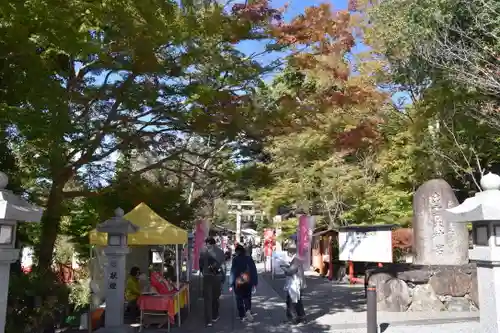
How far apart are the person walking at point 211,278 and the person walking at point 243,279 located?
1.18ft

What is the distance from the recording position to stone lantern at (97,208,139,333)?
365 inches

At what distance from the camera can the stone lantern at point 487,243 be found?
518cm

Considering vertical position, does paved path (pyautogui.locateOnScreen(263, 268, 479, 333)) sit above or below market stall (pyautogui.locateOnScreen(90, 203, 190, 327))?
below

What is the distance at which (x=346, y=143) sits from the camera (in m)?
13.9

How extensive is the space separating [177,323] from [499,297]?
23.2 feet

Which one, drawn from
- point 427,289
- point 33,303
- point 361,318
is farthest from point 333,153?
point 33,303

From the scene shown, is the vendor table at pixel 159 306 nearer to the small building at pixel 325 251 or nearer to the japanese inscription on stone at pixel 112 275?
the japanese inscription on stone at pixel 112 275

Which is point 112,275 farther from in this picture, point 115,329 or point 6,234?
point 6,234

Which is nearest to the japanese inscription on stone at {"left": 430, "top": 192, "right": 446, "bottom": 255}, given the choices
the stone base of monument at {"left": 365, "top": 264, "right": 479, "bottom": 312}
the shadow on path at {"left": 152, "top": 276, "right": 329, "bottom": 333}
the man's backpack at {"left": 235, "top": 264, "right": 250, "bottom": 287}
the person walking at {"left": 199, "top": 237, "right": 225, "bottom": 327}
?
the stone base of monument at {"left": 365, "top": 264, "right": 479, "bottom": 312}

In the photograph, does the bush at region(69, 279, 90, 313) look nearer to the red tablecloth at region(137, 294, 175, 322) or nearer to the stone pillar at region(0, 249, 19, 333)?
the red tablecloth at region(137, 294, 175, 322)

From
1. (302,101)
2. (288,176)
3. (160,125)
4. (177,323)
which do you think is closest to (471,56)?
(302,101)

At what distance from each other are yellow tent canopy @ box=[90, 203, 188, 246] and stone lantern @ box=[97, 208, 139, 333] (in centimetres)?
80

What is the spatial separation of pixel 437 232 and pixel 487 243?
322 inches

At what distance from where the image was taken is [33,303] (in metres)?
7.98
